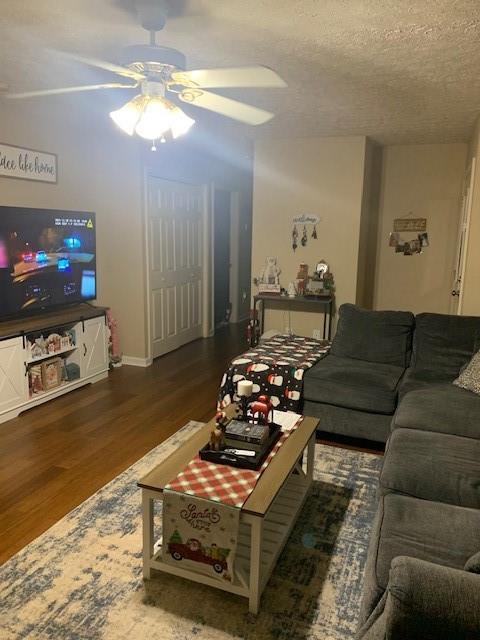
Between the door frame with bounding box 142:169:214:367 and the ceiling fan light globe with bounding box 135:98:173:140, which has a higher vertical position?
the ceiling fan light globe with bounding box 135:98:173:140

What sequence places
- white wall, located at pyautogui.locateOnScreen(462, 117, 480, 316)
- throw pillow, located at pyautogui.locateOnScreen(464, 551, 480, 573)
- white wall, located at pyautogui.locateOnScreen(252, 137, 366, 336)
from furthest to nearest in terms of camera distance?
white wall, located at pyautogui.locateOnScreen(252, 137, 366, 336) < white wall, located at pyautogui.locateOnScreen(462, 117, 480, 316) < throw pillow, located at pyautogui.locateOnScreen(464, 551, 480, 573)

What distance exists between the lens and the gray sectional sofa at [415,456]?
45.1 inches

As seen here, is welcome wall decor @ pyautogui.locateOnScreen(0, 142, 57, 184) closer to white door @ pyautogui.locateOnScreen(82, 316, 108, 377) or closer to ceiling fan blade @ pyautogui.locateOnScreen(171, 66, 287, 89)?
white door @ pyautogui.locateOnScreen(82, 316, 108, 377)

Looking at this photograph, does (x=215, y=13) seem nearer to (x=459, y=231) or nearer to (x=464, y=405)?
(x=464, y=405)

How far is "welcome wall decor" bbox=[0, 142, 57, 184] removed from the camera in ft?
13.1

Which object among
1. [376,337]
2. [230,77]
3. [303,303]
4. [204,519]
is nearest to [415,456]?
[204,519]

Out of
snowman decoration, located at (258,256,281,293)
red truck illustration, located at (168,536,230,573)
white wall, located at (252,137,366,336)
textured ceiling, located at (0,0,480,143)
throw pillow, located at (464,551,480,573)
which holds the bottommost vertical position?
red truck illustration, located at (168,536,230,573)

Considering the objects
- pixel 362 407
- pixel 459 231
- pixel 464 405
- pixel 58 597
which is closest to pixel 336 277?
pixel 459 231

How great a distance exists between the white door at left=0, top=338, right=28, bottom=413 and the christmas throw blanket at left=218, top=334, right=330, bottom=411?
1.59m

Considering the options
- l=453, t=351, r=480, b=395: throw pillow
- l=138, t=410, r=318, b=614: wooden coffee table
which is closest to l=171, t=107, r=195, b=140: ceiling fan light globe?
l=138, t=410, r=318, b=614: wooden coffee table

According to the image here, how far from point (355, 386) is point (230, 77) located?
2145 millimetres

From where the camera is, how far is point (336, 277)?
5520mm

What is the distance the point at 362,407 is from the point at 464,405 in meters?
0.69

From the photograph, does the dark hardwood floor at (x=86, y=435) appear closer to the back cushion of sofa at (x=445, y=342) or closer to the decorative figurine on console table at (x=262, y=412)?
the decorative figurine on console table at (x=262, y=412)
